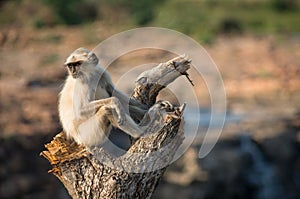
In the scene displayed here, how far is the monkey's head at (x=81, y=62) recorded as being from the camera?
9.34m

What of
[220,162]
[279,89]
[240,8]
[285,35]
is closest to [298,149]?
[220,162]

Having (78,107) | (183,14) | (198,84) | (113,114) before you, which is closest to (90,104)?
(78,107)

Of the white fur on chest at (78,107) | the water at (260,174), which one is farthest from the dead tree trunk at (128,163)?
the water at (260,174)

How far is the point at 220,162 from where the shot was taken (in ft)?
77.2

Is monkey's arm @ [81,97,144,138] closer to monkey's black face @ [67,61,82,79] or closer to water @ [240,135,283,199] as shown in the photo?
monkey's black face @ [67,61,82,79]

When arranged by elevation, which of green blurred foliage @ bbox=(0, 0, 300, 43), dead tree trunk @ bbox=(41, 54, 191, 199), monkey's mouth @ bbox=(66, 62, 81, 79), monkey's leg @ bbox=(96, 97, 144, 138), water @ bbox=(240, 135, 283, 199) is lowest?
water @ bbox=(240, 135, 283, 199)

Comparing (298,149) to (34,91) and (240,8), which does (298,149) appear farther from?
(240,8)

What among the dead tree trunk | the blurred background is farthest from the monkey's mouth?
the blurred background

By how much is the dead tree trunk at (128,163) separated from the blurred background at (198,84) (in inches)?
571

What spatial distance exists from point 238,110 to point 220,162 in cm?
461

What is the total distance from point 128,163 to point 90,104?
5.13 ft

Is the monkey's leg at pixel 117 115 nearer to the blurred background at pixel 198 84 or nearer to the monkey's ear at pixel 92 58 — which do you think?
the monkey's ear at pixel 92 58

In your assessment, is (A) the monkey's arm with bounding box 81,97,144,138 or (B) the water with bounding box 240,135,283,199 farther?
Answer: (B) the water with bounding box 240,135,283,199

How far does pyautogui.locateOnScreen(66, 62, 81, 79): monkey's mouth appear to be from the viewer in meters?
9.41
